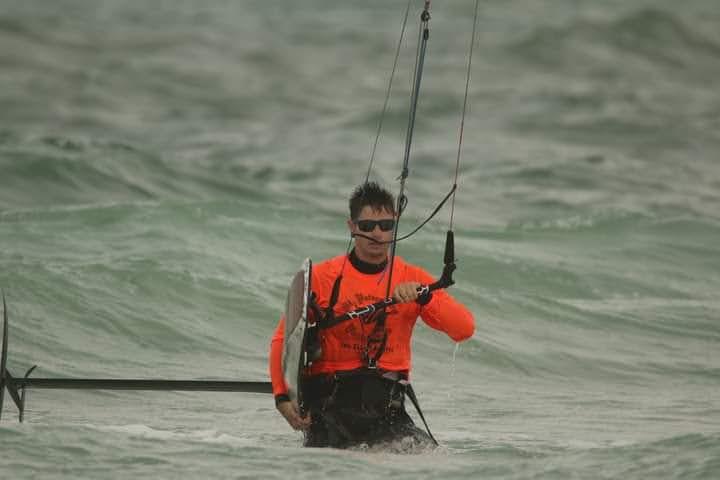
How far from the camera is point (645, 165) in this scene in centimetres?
2519

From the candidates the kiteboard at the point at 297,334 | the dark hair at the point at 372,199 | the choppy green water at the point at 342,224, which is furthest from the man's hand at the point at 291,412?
the dark hair at the point at 372,199

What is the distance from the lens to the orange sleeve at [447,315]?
6.83 metres

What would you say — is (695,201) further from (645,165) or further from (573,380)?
(573,380)

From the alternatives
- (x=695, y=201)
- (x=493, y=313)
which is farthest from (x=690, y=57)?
(x=493, y=313)

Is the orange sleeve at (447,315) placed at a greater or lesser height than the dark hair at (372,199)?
lesser

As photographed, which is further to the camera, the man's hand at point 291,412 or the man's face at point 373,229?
the man's face at point 373,229

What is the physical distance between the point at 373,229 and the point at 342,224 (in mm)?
11613

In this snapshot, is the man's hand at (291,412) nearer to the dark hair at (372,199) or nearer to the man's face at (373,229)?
the man's face at (373,229)

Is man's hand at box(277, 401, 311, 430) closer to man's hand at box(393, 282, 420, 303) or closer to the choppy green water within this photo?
the choppy green water

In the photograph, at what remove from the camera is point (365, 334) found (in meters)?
6.86

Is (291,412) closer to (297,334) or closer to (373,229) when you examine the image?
(297,334)

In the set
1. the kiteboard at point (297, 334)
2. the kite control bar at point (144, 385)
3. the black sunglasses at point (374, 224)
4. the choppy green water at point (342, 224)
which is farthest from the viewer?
the choppy green water at point (342, 224)

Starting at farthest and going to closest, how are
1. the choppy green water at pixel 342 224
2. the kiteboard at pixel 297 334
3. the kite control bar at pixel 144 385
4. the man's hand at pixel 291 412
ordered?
the choppy green water at pixel 342 224, the kite control bar at pixel 144 385, the man's hand at pixel 291 412, the kiteboard at pixel 297 334

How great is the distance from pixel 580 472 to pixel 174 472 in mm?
1784
